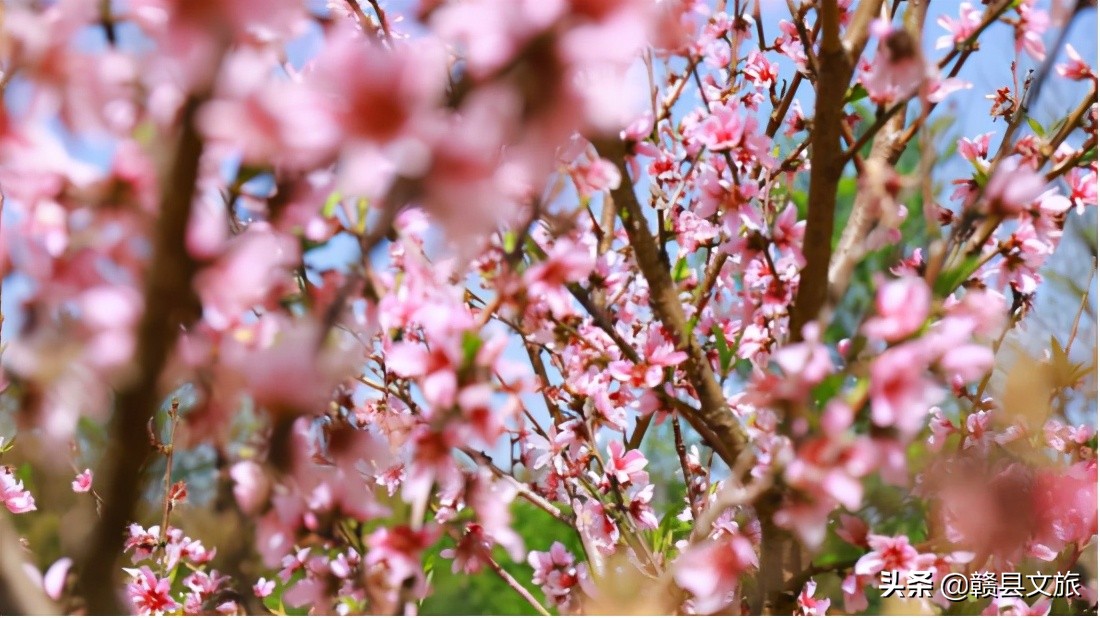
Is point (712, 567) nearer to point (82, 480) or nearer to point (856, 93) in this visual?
point (856, 93)

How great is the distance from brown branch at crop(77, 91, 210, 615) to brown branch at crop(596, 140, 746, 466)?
2.17 ft

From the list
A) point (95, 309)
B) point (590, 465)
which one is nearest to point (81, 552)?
point (95, 309)

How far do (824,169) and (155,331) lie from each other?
847 mm

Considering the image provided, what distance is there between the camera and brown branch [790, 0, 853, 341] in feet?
3.51

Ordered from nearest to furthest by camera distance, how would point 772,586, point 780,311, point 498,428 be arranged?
point 498,428 → point 772,586 → point 780,311

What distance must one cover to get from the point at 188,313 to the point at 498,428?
0.87 feet

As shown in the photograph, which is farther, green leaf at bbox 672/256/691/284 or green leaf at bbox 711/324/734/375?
green leaf at bbox 672/256/691/284

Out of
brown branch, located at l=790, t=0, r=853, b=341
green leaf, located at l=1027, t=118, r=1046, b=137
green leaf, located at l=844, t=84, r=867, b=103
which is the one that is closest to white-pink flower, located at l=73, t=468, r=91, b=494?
brown branch, located at l=790, t=0, r=853, b=341

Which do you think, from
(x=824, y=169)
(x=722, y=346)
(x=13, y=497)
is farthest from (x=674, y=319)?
(x=13, y=497)

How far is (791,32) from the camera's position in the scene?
1.80 m

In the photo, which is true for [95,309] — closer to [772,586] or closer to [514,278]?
[514,278]

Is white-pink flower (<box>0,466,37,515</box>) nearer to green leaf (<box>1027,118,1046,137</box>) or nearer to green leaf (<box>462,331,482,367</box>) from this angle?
green leaf (<box>462,331,482,367</box>)

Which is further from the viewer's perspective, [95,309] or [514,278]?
[514,278]

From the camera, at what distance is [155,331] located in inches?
22.4
